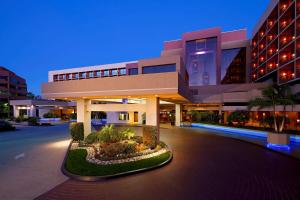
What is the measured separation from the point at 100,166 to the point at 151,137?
164 inches

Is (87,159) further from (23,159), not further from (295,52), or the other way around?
(295,52)

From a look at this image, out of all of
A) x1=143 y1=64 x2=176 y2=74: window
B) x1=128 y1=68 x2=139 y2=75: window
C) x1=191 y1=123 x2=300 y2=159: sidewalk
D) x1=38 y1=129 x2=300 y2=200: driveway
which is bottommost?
x1=191 y1=123 x2=300 y2=159: sidewalk

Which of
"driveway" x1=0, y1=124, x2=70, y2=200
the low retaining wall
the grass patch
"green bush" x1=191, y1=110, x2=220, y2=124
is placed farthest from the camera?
"green bush" x1=191, y1=110, x2=220, y2=124

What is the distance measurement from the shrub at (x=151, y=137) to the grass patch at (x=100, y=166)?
1610 mm

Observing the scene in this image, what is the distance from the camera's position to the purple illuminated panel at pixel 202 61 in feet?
128

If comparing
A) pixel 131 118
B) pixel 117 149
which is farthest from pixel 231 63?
pixel 117 149

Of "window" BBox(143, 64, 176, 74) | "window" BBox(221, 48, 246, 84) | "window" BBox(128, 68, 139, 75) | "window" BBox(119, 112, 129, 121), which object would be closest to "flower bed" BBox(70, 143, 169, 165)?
"window" BBox(143, 64, 176, 74)

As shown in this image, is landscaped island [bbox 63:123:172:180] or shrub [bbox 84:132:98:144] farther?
shrub [bbox 84:132:98:144]

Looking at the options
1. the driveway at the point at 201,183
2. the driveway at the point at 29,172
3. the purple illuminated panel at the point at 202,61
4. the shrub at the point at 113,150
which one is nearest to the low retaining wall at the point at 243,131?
the driveway at the point at 201,183

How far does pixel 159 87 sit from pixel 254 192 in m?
6.65

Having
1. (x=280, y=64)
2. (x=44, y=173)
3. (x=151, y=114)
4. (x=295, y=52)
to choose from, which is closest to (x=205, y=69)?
(x=280, y=64)

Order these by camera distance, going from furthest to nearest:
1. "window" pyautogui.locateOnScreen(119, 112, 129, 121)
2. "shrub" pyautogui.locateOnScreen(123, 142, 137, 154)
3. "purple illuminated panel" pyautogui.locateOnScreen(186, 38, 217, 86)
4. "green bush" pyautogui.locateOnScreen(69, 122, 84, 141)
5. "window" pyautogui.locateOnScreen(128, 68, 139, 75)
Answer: "window" pyautogui.locateOnScreen(128, 68, 139, 75), "purple illuminated panel" pyautogui.locateOnScreen(186, 38, 217, 86), "window" pyautogui.locateOnScreen(119, 112, 129, 121), "green bush" pyautogui.locateOnScreen(69, 122, 84, 141), "shrub" pyautogui.locateOnScreen(123, 142, 137, 154)

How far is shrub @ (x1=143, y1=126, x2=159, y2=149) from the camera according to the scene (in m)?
11.5

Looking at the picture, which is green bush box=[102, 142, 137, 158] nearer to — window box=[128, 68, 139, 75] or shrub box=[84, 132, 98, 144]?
shrub box=[84, 132, 98, 144]
